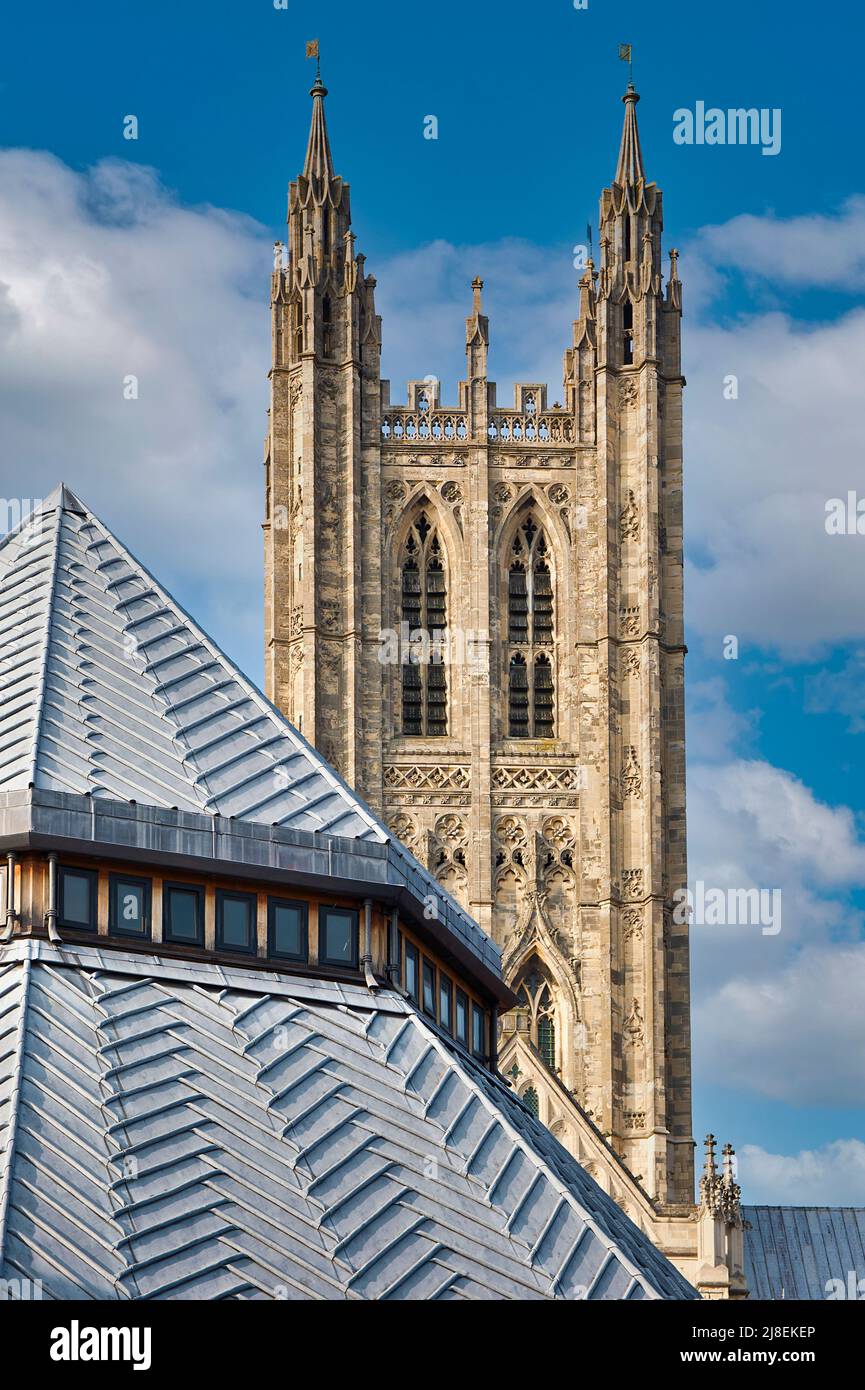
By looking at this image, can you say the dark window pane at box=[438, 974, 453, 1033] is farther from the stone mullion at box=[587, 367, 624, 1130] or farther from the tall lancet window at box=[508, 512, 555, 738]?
the tall lancet window at box=[508, 512, 555, 738]

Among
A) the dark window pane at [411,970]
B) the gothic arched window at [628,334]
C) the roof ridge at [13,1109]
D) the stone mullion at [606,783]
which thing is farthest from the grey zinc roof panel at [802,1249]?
the roof ridge at [13,1109]

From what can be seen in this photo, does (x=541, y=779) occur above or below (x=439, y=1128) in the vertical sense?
above

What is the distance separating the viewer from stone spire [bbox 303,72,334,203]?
10275cm

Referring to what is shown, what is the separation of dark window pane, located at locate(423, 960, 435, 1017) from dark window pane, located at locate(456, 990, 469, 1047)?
58.3 inches

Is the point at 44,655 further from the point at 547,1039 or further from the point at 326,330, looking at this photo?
the point at 326,330

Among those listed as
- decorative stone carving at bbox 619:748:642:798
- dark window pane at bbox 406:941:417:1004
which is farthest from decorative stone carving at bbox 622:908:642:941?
dark window pane at bbox 406:941:417:1004

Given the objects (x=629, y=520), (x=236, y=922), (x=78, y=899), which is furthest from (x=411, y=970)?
(x=629, y=520)

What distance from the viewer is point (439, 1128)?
143 feet

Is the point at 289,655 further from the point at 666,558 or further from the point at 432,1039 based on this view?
the point at 432,1039

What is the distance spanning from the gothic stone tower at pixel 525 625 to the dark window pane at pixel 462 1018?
41.6 meters

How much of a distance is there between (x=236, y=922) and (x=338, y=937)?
1.67 metres

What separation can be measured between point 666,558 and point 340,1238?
60.8 meters
